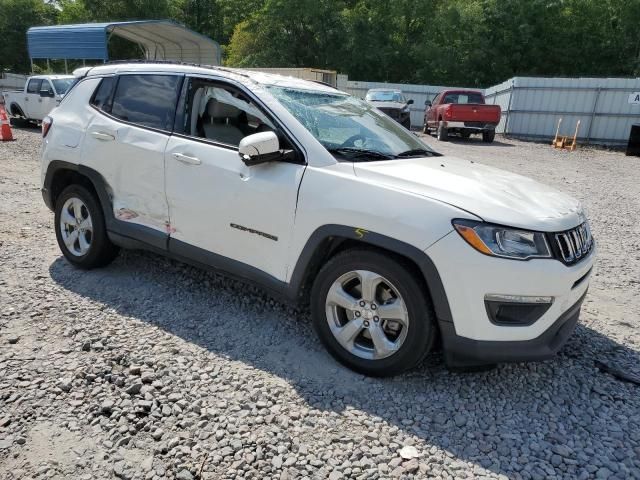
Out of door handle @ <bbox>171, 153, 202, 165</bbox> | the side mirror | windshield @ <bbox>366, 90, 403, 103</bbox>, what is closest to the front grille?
the side mirror

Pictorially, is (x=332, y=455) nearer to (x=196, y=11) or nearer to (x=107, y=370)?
(x=107, y=370)

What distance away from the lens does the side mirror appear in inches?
119

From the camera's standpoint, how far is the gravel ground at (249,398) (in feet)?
7.73

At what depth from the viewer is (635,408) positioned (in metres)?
2.88

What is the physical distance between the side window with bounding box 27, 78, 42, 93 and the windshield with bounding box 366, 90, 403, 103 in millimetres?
11766

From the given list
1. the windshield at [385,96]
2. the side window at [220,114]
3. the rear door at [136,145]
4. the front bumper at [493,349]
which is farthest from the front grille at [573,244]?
the windshield at [385,96]

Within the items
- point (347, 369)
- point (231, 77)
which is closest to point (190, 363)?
point (347, 369)

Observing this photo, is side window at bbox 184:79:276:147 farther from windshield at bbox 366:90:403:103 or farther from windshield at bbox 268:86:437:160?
windshield at bbox 366:90:403:103

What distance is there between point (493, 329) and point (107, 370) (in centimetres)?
227

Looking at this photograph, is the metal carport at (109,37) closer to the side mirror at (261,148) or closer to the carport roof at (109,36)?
the carport roof at (109,36)

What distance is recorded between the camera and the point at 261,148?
3.01 m

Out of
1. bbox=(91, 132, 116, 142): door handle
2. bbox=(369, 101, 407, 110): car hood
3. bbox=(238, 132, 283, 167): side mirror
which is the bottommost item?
bbox=(91, 132, 116, 142): door handle

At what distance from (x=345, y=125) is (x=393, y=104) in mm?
16305

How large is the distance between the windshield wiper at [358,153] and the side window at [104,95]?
85.9 inches
